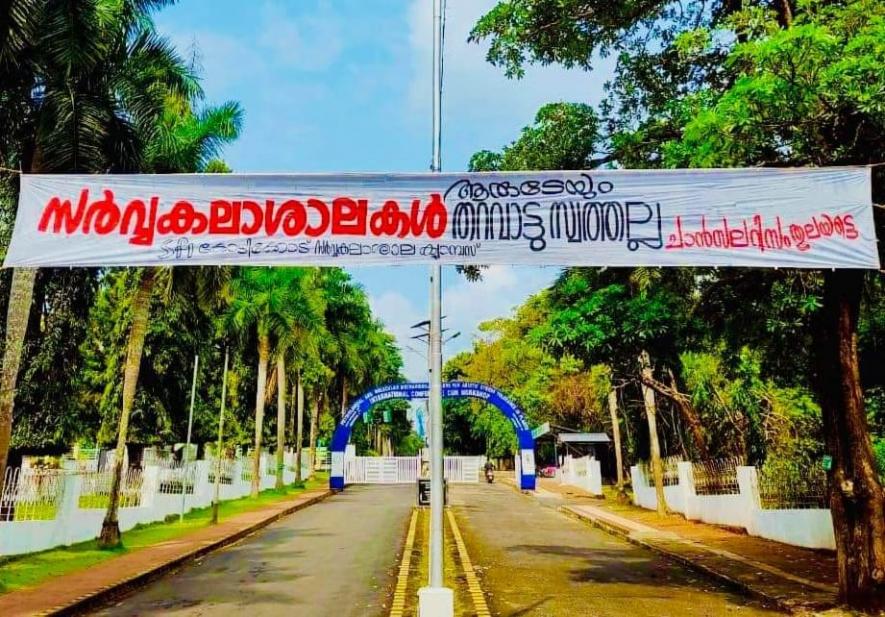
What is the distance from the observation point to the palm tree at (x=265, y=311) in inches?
1239

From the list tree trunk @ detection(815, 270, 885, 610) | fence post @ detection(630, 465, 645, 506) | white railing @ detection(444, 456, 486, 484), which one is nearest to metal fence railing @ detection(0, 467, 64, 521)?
tree trunk @ detection(815, 270, 885, 610)

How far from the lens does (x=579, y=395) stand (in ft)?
141

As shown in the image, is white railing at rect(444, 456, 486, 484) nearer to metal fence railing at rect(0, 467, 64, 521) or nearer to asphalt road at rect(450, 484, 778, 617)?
asphalt road at rect(450, 484, 778, 617)

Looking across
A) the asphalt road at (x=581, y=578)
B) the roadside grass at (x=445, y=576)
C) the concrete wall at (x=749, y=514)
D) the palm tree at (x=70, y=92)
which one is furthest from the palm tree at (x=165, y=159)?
the concrete wall at (x=749, y=514)

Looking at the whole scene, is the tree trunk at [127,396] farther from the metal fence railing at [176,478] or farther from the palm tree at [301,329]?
the palm tree at [301,329]

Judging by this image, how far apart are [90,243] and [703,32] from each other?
22.6 ft

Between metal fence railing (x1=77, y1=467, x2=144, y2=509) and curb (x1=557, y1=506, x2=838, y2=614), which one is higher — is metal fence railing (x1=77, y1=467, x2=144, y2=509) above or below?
above

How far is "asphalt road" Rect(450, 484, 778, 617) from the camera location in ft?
29.8

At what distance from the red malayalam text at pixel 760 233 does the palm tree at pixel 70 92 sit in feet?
28.3

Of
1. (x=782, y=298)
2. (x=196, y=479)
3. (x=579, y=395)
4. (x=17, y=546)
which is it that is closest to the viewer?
(x=782, y=298)

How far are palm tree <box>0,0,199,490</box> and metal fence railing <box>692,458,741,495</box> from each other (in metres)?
14.7

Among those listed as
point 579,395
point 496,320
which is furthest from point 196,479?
point 496,320

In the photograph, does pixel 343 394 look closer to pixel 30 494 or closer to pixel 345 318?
pixel 345 318

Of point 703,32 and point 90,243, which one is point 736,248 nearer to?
point 703,32
